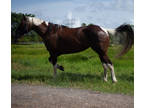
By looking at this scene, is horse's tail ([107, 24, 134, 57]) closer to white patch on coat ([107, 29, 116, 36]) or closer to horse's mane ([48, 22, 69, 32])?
white patch on coat ([107, 29, 116, 36])

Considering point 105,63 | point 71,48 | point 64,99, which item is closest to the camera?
point 64,99

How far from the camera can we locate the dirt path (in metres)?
2.79

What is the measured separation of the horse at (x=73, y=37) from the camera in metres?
3.06

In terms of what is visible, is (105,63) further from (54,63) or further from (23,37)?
(23,37)

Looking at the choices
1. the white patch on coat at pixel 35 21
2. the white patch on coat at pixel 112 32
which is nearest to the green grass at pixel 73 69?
the white patch on coat at pixel 112 32

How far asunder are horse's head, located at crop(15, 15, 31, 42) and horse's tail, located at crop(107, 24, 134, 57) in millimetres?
858

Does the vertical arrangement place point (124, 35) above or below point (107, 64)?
above

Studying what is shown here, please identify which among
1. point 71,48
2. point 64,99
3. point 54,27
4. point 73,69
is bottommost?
point 64,99

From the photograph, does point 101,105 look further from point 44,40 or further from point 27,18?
point 27,18

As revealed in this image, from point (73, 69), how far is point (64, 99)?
0.37 metres

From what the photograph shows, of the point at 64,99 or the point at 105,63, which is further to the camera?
the point at 105,63

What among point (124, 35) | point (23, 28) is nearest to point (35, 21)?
point (23, 28)

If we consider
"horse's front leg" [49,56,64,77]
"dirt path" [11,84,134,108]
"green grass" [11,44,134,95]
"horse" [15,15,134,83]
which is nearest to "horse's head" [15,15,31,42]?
"horse" [15,15,134,83]

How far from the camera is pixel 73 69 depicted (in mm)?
3086
